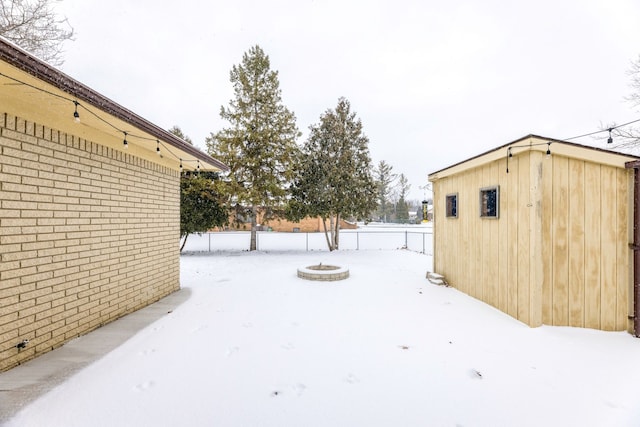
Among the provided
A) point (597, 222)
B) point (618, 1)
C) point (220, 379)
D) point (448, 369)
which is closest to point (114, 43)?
point (220, 379)

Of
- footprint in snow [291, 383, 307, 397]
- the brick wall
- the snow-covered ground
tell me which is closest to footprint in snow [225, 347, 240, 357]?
the snow-covered ground

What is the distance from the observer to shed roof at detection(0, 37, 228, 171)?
6.79 ft

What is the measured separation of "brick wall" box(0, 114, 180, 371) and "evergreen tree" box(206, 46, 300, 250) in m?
6.68

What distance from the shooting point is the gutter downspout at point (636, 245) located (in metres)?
3.50

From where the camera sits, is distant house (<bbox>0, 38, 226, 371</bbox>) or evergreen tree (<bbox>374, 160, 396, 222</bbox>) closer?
distant house (<bbox>0, 38, 226, 371</bbox>)

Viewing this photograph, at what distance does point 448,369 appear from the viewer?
272 cm

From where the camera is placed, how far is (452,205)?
6.19 m

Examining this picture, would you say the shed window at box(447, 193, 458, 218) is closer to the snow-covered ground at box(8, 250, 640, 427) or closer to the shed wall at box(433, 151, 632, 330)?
the shed wall at box(433, 151, 632, 330)

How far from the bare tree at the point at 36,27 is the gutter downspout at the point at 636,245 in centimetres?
1151

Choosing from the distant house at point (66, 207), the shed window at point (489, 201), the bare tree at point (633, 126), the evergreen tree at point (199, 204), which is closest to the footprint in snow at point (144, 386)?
the distant house at point (66, 207)

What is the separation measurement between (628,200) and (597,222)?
46 cm

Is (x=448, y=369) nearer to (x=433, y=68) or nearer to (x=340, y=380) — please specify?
(x=340, y=380)

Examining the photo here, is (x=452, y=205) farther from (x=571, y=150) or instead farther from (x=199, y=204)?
(x=199, y=204)

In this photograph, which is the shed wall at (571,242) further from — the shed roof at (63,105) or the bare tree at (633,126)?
the bare tree at (633,126)
